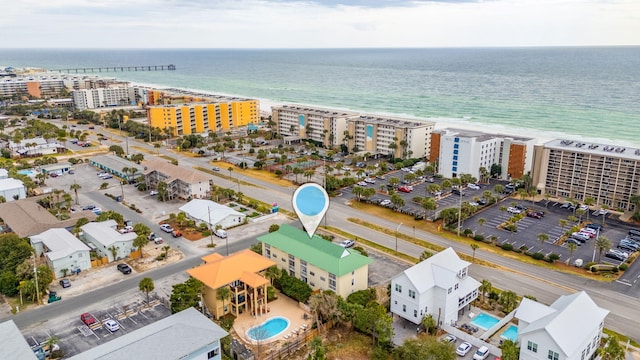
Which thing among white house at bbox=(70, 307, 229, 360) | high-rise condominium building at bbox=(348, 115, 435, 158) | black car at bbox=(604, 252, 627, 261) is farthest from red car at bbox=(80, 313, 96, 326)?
high-rise condominium building at bbox=(348, 115, 435, 158)

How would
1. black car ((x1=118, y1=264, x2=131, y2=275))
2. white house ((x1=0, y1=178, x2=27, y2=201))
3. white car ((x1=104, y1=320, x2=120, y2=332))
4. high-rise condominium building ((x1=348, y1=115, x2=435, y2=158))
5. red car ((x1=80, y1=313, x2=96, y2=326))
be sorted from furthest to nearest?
high-rise condominium building ((x1=348, y1=115, x2=435, y2=158)), white house ((x1=0, y1=178, x2=27, y2=201)), black car ((x1=118, y1=264, x2=131, y2=275)), red car ((x1=80, y1=313, x2=96, y2=326)), white car ((x1=104, y1=320, x2=120, y2=332))

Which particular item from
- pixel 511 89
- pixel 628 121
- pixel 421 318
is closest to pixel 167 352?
pixel 421 318

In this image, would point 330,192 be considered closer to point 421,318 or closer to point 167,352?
point 421,318

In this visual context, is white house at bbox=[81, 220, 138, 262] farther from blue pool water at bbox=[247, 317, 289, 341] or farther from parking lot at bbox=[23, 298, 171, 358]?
blue pool water at bbox=[247, 317, 289, 341]

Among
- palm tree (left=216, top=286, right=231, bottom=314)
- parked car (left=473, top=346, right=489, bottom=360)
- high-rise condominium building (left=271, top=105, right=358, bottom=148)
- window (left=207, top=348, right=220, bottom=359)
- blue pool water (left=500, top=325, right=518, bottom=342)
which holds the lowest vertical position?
blue pool water (left=500, top=325, right=518, bottom=342)

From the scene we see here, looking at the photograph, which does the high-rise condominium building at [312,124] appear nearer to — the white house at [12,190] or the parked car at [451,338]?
the white house at [12,190]
